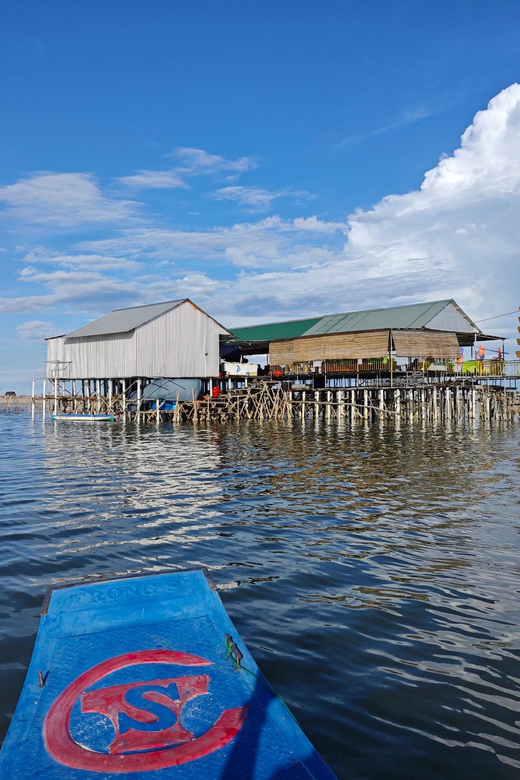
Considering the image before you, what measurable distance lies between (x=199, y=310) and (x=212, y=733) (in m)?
42.6

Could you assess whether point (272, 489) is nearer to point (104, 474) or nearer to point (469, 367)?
point (104, 474)

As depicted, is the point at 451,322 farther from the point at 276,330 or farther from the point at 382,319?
the point at 276,330

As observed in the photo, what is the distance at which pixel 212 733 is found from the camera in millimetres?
4121

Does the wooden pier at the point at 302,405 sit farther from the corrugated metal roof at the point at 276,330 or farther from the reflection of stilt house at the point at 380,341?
the corrugated metal roof at the point at 276,330

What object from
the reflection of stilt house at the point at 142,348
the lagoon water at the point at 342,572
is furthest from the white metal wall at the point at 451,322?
the lagoon water at the point at 342,572

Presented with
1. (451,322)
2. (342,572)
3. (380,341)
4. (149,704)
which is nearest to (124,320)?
(380,341)

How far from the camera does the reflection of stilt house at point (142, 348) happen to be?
42.2 metres

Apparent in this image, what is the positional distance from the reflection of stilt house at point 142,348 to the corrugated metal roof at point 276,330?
6645mm

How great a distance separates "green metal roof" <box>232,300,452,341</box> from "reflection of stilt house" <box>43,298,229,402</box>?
750 cm

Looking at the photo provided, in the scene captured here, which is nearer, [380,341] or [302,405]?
[380,341]

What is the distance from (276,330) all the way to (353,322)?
9752mm

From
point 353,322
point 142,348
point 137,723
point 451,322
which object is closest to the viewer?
point 137,723

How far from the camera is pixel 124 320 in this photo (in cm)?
4603

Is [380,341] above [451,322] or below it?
below
